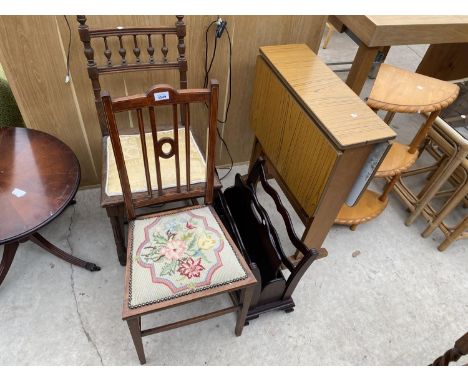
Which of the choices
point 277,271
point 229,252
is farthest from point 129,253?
point 277,271

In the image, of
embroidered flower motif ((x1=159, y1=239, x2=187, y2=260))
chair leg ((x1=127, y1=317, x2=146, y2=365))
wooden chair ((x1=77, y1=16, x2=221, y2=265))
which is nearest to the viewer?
chair leg ((x1=127, y1=317, x2=146, y2=365))

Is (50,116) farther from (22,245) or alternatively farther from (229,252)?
(229,252)

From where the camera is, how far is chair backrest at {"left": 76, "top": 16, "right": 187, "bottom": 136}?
1.33 meters

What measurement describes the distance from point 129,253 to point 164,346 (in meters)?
0.51

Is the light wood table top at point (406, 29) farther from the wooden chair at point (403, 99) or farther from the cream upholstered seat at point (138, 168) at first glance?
the cream upholstered seat at point (138, 168)

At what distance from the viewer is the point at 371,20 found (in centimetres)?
141

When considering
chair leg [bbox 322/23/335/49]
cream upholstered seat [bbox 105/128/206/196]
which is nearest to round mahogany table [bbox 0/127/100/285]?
cream upholstered seat [bbox 105/128/206/196]

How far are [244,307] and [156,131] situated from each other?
30.0 inches

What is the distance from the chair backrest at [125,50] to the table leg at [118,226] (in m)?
0.43

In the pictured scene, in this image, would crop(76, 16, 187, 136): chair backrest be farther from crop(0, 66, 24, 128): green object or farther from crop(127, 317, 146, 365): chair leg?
crop(127, 317, 146, 365): chair leg

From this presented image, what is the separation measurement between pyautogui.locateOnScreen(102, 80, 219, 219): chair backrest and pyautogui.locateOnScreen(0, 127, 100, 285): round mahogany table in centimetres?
27

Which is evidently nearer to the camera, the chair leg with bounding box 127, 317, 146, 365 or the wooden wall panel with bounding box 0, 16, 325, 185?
the chair leg with bounding box 127, 317, 146, 365

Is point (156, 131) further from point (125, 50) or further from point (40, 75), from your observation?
point (40, 75)

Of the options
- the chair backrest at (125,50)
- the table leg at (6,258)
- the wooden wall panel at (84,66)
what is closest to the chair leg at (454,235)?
the wooden wall panel at (84,66)
